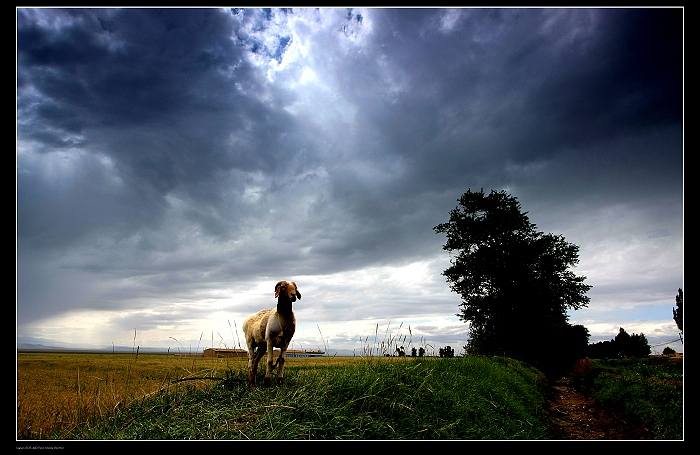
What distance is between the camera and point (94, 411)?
7.15m

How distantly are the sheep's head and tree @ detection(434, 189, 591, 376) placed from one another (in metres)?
21.2

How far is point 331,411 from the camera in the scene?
6.19 m

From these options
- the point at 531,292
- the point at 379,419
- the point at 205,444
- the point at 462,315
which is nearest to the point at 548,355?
the point at 531,292

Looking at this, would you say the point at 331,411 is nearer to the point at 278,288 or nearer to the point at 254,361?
the point at 278,288

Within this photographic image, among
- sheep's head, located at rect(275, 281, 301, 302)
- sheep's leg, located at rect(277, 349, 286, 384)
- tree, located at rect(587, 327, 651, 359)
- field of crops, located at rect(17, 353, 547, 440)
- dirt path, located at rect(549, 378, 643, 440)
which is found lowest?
tree, located at rect(587, 327, 651, 359)

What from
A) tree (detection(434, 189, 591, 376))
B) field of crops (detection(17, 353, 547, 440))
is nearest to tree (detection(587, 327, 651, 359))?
tree (detection(434, 189, 591, 376))

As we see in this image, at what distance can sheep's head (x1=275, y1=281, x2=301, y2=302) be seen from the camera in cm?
735

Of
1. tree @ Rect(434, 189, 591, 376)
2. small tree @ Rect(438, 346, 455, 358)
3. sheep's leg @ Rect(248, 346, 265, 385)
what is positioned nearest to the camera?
sheep's leg @ Rect(248, 346, 265, 385)

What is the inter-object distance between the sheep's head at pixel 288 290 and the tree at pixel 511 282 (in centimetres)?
2120

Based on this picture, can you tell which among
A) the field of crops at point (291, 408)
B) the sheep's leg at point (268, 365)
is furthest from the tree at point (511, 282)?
the sheep's leg at point (268, 365)

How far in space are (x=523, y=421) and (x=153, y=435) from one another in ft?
24.0

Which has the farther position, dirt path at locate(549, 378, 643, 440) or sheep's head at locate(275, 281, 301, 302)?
dirt path at locate(549, 378, 643, 440)

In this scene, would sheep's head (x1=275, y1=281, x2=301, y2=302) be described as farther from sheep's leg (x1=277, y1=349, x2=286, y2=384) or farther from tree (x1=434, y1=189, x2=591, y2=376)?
tree (x1=434, y1=189, x2=591, y2=376)

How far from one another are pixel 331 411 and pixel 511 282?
22.7 meters
